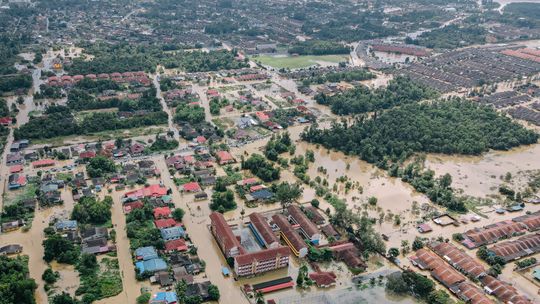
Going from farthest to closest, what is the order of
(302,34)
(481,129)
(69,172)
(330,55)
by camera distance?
1. (302,34)
2. (330,55)
3. (481,129)
4. (69,172)

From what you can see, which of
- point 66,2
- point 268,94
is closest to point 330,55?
point 268,94

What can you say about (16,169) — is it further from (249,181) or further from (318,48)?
(318,48)

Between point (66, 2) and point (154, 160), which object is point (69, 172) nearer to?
point (154, 160)

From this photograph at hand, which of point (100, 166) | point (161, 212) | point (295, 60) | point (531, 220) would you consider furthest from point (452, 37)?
point (161, 212)

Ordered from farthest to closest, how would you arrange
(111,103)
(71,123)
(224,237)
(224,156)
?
(111,103) < (71,123) < (224,156) < (224,237)

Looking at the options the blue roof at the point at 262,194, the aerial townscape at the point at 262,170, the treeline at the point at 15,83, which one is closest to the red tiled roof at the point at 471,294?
the aerial townscape at the point at 262,170

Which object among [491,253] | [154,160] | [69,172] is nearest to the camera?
[491,253]

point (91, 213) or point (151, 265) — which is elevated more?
point (91, 213)
